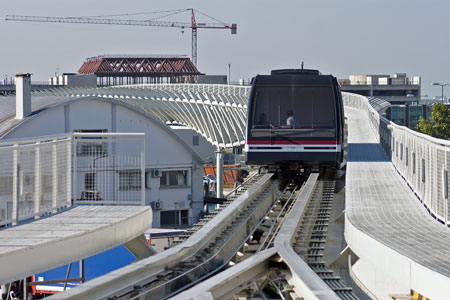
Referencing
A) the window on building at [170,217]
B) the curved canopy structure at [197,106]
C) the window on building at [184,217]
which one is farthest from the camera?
the curved canopy structure at [197,106]

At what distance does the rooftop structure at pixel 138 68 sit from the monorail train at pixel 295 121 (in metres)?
159

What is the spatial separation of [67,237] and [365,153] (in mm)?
21366

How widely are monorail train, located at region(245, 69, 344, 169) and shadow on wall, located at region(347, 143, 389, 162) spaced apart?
508 centimetres

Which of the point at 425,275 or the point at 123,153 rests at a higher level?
the point at 123,153

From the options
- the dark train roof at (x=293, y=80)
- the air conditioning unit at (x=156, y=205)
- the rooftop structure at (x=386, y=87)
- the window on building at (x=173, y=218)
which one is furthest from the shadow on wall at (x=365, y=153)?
the rooftop structure at (x=386, y=87)

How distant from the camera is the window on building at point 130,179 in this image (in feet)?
49.1

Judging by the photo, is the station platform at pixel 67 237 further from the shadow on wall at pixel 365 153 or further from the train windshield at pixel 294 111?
the shadow on wall at pixel 365 153

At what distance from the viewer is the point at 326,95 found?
22.3 m

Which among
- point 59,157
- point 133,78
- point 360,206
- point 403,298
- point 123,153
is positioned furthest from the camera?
point 133,78

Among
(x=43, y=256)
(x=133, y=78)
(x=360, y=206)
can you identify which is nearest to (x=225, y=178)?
(x=360, y=206)

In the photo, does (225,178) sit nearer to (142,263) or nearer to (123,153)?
(123,153)

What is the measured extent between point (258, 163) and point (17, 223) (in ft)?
36.4

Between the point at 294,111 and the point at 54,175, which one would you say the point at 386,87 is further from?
the point at 54,175

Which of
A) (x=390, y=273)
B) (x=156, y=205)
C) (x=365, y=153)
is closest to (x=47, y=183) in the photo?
(x=390, y=273)
